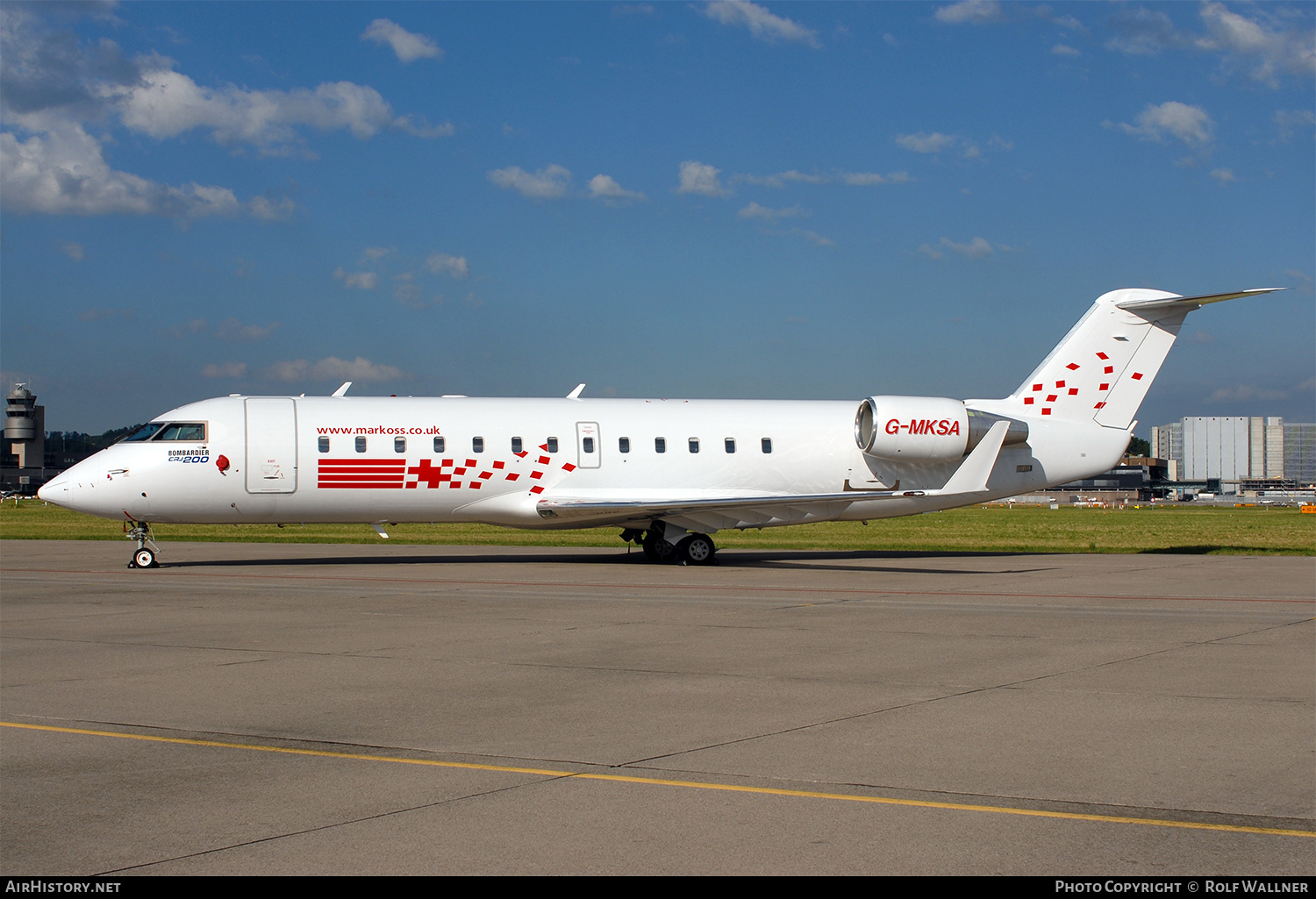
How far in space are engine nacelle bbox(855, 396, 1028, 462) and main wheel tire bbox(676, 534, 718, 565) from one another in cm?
446

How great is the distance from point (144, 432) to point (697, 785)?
67.0 feet

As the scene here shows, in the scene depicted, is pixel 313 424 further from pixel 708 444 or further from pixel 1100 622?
pixel 1100 622

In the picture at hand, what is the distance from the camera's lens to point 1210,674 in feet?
35.9

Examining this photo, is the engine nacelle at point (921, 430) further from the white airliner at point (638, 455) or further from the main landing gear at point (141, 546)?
the main landing gear at point (141, 546)

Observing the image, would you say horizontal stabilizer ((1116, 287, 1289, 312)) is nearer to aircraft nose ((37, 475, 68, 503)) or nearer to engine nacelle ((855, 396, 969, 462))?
engine nacelle ((855, 396, 969, 462))

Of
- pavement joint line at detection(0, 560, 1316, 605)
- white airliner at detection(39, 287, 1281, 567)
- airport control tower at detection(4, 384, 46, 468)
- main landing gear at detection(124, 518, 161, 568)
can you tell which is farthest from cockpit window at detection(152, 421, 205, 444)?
airport control tower at detection(4, 384, 46, 468)

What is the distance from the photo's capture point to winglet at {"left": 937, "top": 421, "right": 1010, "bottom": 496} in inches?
898

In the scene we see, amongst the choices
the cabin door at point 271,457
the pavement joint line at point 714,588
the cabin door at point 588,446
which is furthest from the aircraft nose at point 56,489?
the cabin door at point 588,446

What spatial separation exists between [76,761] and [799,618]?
965 centimetres

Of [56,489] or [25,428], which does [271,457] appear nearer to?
[56,489]

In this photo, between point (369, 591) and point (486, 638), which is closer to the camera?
point (486, 638)

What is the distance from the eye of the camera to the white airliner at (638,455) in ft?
78.1

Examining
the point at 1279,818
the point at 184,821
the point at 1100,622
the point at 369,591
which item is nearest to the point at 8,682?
the point at 184,821

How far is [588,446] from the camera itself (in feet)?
84.1
